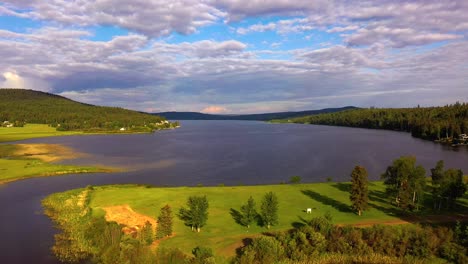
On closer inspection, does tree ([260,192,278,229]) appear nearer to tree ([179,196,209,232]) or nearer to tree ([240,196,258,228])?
tree ([240,196,258,228])

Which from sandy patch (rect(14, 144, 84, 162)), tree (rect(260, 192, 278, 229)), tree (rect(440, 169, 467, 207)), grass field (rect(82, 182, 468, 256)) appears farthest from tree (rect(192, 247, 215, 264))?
sandy patch (rect(14, 144, 84, 162))

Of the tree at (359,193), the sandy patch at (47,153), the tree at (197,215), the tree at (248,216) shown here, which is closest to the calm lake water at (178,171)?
the sandy patch at (47,153)

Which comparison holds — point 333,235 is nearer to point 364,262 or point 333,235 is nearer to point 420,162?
point 364,262

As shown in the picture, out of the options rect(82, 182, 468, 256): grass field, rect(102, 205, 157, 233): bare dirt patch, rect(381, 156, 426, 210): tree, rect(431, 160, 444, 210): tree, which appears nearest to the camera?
rect(82, 182, 468, 256): grass field

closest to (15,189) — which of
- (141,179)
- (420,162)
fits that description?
(141,179)

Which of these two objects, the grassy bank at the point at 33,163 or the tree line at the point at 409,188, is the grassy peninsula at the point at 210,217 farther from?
the grassy bank at the point at 33,163

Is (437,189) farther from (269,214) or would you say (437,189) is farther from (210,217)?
(210,217)
